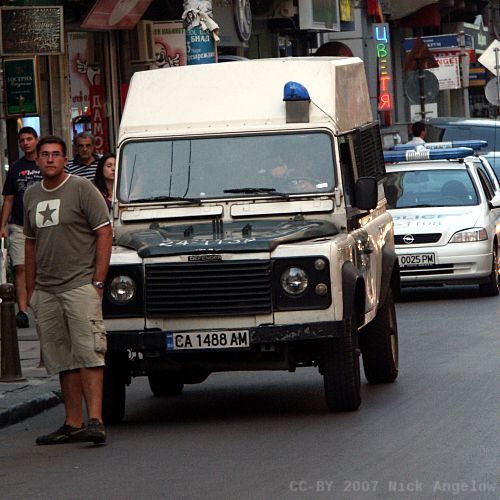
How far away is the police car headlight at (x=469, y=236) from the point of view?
19.5 m

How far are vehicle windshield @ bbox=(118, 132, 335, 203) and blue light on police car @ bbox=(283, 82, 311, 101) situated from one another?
0.26m

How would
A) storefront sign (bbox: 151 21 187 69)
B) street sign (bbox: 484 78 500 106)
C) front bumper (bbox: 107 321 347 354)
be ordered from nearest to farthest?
front bumper (bbox: 107 321 347 354) < storefront sign (bbox: 151 21 187 69) < street sign (bbox: 484 78 500 106)

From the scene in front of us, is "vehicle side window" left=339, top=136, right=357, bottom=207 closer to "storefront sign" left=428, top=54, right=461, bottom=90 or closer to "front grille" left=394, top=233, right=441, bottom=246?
"front grille" left=394, top=233, right=441, bottom=246

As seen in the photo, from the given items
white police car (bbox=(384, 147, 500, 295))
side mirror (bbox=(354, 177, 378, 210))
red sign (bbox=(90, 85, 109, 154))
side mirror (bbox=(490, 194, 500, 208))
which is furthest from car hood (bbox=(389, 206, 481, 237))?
side mirror (bbox=(354, 177, 378, 210))

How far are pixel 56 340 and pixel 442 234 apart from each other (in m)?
9.89

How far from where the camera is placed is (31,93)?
2103 centimetres

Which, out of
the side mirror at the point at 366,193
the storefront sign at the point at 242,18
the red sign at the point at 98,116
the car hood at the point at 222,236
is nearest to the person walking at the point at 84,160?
→ the car hood at the point at 222,236

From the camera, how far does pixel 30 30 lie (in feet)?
67.6

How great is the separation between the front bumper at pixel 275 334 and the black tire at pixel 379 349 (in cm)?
180

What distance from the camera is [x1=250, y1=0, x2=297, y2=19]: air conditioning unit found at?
106 ft

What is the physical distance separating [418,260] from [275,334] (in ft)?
30.0

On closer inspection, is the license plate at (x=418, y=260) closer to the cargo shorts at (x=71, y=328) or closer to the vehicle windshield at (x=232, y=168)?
the vehicle windshield at (x=232, y=168)

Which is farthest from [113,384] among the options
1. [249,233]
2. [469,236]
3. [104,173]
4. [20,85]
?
[20,85]

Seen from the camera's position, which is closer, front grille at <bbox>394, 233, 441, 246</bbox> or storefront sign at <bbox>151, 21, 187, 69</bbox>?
front grille at <bbox>394, 233, 441, 246</bbox>
